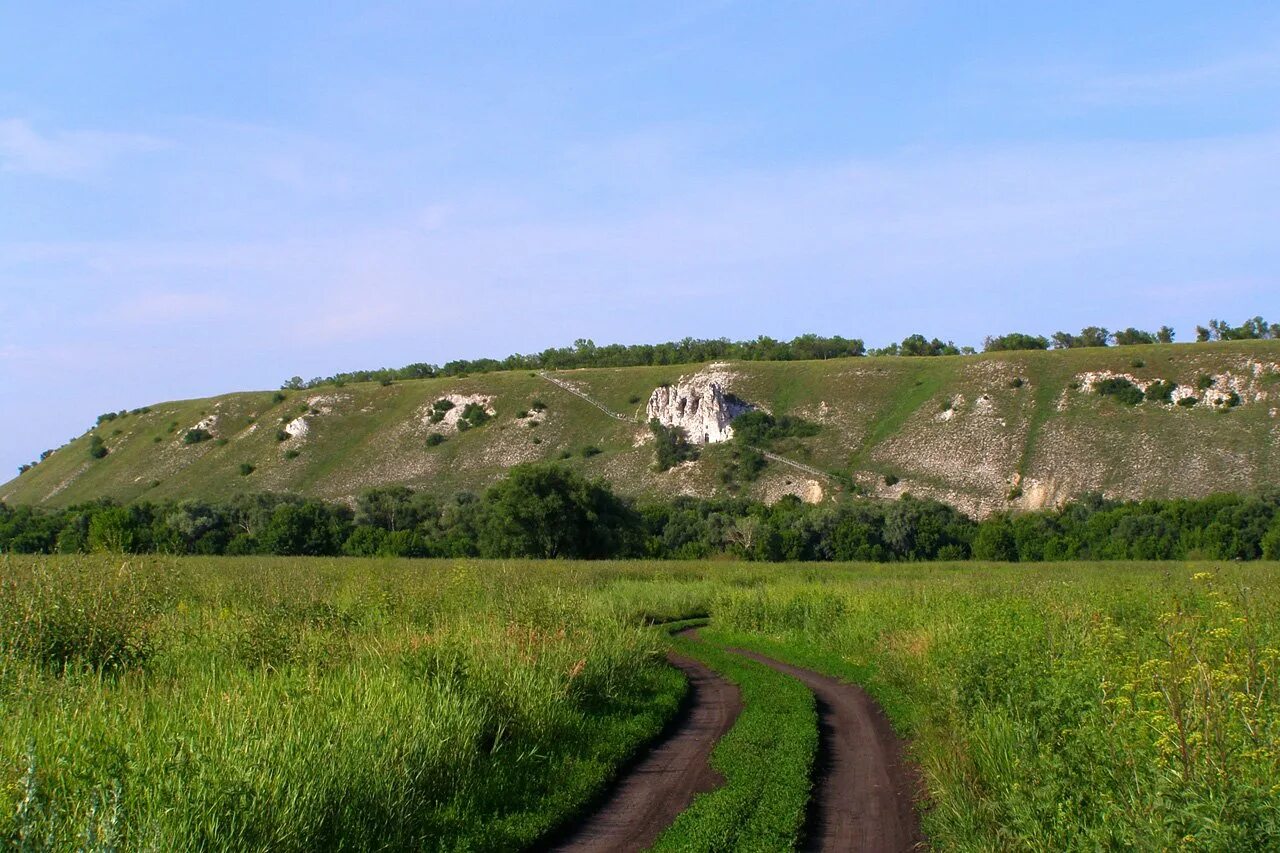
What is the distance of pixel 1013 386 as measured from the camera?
3686 inches

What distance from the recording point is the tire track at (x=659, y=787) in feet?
27.6

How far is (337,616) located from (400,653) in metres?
3.94

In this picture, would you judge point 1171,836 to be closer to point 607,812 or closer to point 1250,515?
point 607,812

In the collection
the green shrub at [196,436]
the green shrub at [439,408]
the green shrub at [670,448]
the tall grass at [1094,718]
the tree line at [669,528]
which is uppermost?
the green shrub at [439,408]

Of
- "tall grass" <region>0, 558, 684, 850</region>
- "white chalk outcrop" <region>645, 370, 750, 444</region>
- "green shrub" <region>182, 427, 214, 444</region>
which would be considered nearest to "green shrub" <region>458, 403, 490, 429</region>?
"white chalk outcrop" <region>645, 370, 750, 444</region>

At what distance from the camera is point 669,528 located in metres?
64.0

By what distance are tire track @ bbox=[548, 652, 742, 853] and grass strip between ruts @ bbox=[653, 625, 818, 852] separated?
0.57 feet

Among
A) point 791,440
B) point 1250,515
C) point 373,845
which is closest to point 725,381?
point 791,440

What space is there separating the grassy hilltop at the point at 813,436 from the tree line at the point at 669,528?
9231 millimetres

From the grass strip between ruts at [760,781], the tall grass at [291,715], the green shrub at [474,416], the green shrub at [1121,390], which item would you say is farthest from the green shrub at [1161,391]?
the tall grass at [291,715]

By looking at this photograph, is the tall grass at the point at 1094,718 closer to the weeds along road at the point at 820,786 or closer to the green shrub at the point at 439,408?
the weeds along road at the point at 820,786

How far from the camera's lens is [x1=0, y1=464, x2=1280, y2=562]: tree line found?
52000 millimetres

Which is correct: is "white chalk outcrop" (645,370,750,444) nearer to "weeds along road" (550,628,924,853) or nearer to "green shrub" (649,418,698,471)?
"green shrub" (649,418,698,471)

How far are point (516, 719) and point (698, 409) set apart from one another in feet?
291
